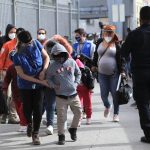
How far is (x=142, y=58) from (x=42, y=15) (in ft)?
26.7

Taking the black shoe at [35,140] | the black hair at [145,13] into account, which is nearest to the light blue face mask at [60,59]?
the black shoe at [35,140]

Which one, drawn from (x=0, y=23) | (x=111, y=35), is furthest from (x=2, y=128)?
(x=0, y=23)

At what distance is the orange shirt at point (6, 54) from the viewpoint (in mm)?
10008

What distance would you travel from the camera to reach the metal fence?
13562 mm

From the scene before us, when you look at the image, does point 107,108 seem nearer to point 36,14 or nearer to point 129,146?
point 129,146

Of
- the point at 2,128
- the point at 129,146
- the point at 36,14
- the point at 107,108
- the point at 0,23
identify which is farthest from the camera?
the point at 36,14

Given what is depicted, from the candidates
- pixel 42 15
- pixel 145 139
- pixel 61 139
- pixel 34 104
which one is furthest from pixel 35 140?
pixel 42 15

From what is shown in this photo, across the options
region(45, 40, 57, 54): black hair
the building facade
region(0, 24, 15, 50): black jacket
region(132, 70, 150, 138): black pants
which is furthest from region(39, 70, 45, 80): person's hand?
the building facade

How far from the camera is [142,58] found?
26.4 feet

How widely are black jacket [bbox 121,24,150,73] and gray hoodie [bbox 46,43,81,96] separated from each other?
869 mm

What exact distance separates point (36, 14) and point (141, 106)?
7.79 m

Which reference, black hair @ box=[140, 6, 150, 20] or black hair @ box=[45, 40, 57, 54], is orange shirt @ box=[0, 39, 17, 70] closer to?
black hair @ box=[45, 40, 57, 54]

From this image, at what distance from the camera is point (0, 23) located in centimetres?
1320

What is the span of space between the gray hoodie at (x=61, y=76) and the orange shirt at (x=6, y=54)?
203cm
